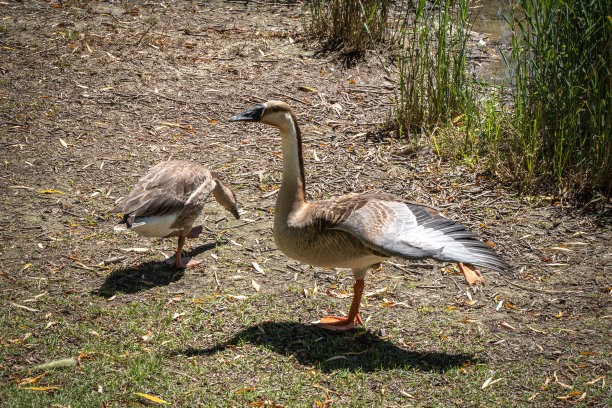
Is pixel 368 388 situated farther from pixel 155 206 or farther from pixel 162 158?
pixel 162 158

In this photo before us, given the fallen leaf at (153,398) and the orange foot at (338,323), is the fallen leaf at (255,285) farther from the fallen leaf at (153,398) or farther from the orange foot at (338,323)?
the fallen leaf at (153,398)

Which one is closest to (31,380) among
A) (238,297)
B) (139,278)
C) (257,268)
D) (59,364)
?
(59,364)

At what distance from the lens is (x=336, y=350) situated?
448 cm

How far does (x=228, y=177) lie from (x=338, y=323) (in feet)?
8.94

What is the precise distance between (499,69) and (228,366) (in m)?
7.20

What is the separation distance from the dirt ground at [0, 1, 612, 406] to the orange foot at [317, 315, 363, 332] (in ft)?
0.53

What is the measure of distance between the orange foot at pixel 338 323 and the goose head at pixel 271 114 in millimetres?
1627

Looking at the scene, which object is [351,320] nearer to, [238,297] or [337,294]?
[337,294]

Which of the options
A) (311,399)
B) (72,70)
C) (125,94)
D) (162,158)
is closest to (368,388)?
(311,399)

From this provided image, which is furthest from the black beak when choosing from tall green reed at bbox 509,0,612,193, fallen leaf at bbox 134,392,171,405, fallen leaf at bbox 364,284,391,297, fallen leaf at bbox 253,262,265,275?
tall green reed at bbox 509,0,612,193

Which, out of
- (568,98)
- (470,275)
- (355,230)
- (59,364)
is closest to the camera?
(59,364)

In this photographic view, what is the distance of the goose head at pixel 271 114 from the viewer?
4480 mm

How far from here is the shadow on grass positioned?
170 inches

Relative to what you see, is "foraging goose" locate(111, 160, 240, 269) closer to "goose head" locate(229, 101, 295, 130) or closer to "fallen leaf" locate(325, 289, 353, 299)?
"goose head" locate(229, 101, 295, 130)
